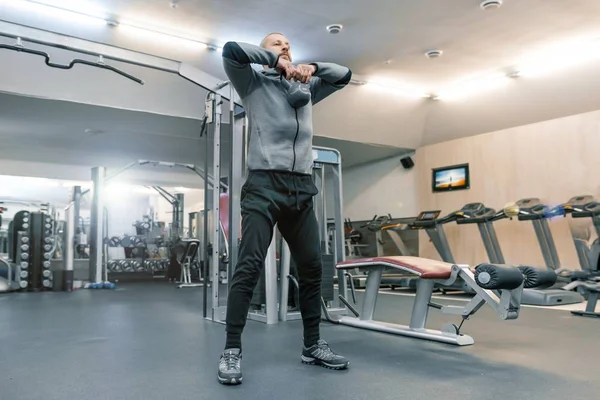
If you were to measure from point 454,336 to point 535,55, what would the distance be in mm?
4432

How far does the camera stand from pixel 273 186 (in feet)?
5.81

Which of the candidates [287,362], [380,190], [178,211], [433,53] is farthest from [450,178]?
[287,362]

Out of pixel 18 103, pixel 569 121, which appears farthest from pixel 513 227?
pixel 18 103

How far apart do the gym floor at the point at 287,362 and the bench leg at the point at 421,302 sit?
145 millimetres

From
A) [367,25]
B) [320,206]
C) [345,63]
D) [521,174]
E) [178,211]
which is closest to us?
[320,206]

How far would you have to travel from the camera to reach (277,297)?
11.3 feet

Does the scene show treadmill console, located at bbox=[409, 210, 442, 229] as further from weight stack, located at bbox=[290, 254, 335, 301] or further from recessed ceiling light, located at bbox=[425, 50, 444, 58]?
weight stack, located at bbox=[290, 254, 335, 301]

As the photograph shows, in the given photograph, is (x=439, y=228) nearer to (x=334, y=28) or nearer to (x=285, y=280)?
(x=334, y=28)

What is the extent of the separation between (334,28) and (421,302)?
321 cm

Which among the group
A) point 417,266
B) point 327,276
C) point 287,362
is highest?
point 417,266

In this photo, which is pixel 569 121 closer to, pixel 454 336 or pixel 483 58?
pixel 483 58

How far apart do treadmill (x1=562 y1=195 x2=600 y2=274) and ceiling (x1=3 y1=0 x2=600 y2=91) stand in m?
1.78

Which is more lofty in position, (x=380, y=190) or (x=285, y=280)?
(x=380, y=190)

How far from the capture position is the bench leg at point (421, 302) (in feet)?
8.45
